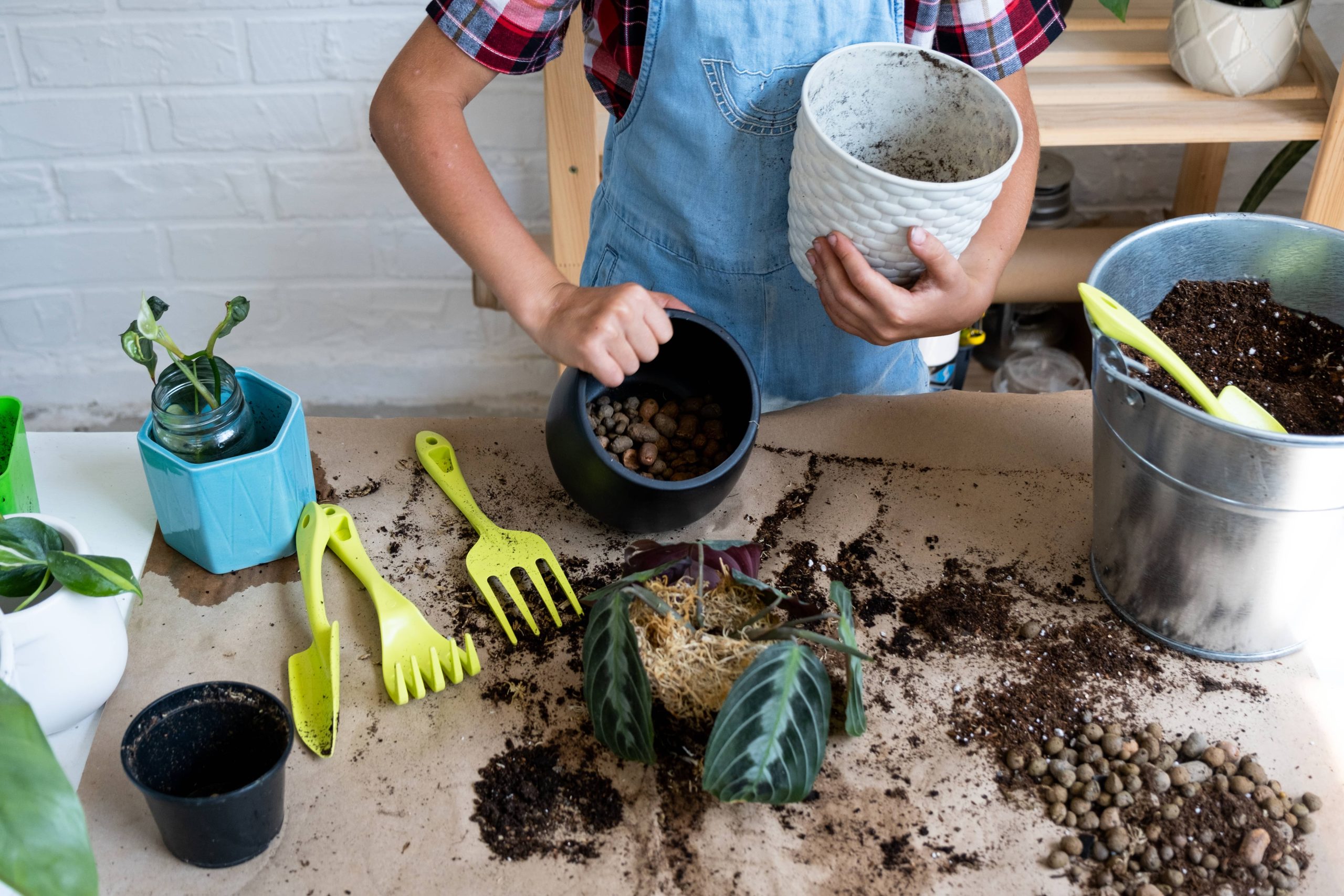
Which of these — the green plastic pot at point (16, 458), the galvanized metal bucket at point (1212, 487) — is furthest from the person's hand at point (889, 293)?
the green plastic pot at point (16, 458)

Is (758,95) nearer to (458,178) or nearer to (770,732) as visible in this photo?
(458,178)

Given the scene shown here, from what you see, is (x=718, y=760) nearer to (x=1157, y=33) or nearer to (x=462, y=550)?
(x=462, y=550)

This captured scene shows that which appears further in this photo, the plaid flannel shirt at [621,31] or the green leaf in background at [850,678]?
the plaid flannel shirt at [621,31]

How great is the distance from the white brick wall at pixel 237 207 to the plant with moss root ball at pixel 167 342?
0.89 meters

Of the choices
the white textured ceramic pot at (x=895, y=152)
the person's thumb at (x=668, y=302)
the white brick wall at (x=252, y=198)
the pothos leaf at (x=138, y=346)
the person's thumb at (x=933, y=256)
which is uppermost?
the white textured ceramic pot at (x=895, y=152)

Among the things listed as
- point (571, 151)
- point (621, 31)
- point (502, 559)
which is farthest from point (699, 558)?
point (571, 151)

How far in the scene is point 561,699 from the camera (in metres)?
0.76

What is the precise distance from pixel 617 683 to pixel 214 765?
0.83 ft

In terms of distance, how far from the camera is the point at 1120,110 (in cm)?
128

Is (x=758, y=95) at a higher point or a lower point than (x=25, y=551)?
higher

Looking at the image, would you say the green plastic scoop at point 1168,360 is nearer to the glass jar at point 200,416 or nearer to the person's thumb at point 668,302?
the person's thumb at point 668,302

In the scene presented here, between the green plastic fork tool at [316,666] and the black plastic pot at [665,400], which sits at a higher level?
the black plastic pot at [665,400]

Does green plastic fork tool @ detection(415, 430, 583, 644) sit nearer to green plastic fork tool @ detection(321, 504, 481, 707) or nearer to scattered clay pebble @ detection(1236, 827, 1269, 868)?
green plastic fork tool @ detection(321, 504, 481, 707)

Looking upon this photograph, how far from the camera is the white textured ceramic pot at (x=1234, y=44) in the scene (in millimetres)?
1234
